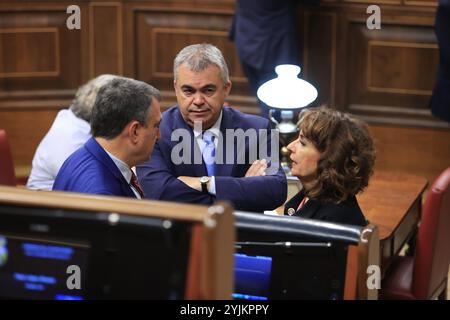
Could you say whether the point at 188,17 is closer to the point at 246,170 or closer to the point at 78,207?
the point at 246,170

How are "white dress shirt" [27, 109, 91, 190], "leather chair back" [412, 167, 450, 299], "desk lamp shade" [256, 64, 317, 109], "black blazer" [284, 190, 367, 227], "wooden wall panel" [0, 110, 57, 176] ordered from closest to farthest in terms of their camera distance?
"black blazer" [284, 190, 367, 227] → "leather chair back" [412, 167, 450, 299] → "desk lamp shade" [256, 64, 317, 109] → "white dress shirt" [27, 109, 91, 190] → "wooden wall panel" [0, 110, 57, 176]

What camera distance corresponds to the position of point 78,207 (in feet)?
4.30

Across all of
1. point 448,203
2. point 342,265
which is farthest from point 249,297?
point 448,203

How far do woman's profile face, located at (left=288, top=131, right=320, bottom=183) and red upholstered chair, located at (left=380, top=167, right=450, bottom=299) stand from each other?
0.69 m

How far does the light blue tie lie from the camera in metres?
2.99

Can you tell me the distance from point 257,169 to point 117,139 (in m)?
0.66

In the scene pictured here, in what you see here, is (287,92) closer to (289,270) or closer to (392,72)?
(392,72)

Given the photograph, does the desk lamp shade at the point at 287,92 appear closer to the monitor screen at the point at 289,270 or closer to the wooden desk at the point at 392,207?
the wooden desk at the point at 392,207

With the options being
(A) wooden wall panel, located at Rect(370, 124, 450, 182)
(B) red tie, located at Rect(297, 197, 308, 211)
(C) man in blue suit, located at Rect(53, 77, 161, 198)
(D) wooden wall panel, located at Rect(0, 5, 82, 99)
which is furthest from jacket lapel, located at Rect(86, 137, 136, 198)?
(D) wooden wall panel, located at Rect(0, 5, 82, 99)

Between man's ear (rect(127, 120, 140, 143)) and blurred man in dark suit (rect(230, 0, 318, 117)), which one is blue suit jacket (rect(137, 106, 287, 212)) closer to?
man's ear (rect(127, 120, 140, 143))

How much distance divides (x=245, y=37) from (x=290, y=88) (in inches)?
66.2

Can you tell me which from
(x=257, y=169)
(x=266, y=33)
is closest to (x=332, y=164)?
(x=257, y=169)

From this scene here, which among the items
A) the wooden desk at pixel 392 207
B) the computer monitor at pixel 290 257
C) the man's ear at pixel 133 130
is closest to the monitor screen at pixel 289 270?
the computer monitor at pixel 290 257

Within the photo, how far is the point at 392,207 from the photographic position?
3617 millimetres
